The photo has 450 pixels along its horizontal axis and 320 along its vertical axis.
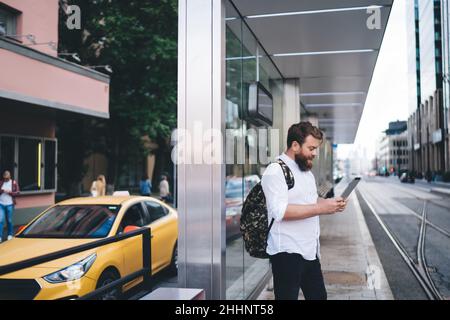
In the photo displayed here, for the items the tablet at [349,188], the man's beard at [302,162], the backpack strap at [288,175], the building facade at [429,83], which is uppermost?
the building facade at [429,83]

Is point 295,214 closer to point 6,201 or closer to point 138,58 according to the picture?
point 6,201

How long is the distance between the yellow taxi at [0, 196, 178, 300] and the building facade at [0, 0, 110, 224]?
657 cm

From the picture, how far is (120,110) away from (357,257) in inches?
590

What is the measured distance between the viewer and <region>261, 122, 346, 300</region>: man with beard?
8.75 ft

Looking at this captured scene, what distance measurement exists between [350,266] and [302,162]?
4762 mm

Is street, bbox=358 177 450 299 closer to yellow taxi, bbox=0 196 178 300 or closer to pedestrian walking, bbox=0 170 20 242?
yellow taxi, bbox=0 196 178 300


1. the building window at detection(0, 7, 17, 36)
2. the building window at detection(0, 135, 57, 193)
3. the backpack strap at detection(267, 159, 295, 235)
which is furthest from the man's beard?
the building window at detection(0, 135, 57, 193)

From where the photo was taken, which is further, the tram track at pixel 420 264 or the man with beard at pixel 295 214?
the tram track at pixel 420 264

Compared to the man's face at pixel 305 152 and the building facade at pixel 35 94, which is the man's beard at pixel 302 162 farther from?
the building facade at pixel 35 94

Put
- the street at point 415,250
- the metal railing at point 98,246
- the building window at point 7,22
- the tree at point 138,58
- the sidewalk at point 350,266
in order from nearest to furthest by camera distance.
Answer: the metal railing at point 98,246 < the sidewalk at point 350,266 < the street at point 415,250 < the building window at point 7,22 < the tree at point 138,58

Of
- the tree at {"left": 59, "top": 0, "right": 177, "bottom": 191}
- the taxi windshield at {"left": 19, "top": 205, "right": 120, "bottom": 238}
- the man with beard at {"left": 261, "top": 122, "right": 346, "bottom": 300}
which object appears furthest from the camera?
the tree at {"left": 59, "top": 0, "right": 177, "bottom": 191}

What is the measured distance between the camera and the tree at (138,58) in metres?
18.2

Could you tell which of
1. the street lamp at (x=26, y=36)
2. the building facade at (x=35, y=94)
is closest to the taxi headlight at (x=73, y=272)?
the building facade at (x=35, y=94)
